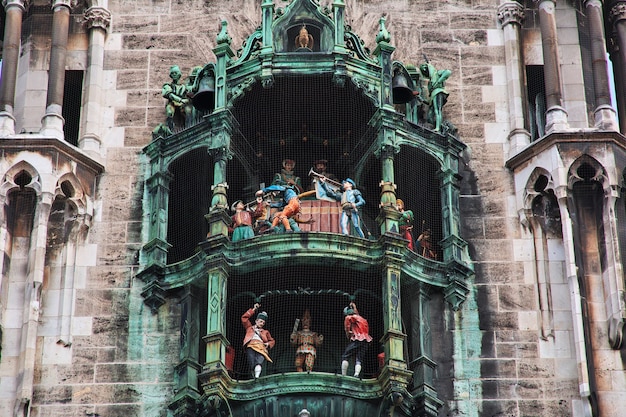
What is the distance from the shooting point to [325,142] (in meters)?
31.9

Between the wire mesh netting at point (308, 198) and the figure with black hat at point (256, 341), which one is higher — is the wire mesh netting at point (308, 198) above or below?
above

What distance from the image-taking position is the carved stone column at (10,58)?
30891 mm

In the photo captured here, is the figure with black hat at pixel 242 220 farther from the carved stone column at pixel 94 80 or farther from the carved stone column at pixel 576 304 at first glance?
the carved stone column at pixel 576 304

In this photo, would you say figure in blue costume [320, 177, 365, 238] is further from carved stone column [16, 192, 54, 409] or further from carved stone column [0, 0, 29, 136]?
carved stone column [0, 0, 29, 136]

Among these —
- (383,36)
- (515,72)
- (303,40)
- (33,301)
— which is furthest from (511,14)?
(33,301)

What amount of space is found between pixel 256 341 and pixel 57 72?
18.1ft

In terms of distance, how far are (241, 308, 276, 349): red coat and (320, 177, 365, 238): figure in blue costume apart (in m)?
1.84

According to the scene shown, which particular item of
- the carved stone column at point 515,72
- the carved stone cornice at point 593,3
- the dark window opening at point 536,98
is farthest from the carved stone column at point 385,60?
the carved stone cornice at point 593,3

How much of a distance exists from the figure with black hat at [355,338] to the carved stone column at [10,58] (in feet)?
19.1

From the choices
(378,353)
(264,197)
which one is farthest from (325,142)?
(378,353)

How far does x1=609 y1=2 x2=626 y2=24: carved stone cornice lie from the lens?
32.5 meters

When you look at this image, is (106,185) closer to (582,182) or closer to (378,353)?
(378,353)

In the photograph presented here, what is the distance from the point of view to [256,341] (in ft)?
95.7

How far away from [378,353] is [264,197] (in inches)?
119
